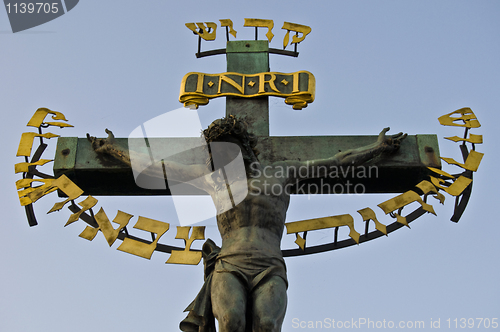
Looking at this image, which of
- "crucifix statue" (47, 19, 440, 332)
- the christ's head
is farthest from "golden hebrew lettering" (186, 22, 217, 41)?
the christ's head

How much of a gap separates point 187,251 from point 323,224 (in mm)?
1177

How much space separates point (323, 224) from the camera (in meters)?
6.36

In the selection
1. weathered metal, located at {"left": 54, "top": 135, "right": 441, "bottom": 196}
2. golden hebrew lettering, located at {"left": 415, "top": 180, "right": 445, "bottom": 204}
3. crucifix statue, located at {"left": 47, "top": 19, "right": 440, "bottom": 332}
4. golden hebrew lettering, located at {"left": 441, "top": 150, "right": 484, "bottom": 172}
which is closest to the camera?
crucifix statue, located at {"left": 47, "top": 19, "right": 440, "bottom": 332}

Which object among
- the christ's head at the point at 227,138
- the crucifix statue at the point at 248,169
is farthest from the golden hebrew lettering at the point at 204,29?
the christ's head at the point at 227,138

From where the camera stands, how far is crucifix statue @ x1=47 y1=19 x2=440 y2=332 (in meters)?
5.44

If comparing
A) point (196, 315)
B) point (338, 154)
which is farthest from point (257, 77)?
point (196, 315)

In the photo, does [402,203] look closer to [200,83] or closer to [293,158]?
Result: [293,158]

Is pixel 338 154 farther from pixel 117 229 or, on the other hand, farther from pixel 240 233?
pixel 117 229

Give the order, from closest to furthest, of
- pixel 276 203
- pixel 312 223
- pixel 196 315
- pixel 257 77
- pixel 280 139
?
pixel 196 315 → pixel 276 203 → pixel 312 223 → pixel 280 139 → pixel 257 77

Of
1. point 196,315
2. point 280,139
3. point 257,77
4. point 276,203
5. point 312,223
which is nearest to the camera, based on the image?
point 196,315

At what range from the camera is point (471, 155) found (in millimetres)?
6625

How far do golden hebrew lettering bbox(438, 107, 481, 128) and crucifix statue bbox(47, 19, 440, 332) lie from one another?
20cm

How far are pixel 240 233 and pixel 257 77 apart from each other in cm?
211

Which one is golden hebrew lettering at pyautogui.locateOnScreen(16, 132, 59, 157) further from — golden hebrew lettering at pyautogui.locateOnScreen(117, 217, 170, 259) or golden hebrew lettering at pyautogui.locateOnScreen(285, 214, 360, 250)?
golden hebrew lettering at pyautogui.locateOnScreen(285, 214, 360, 250)
